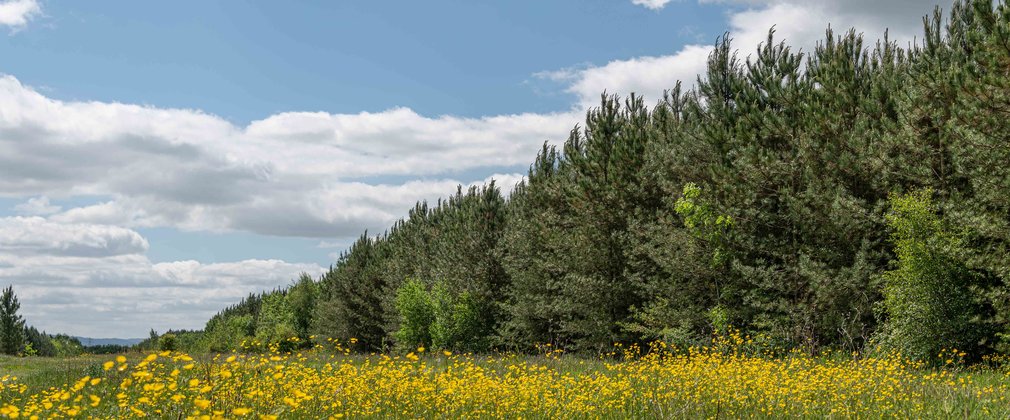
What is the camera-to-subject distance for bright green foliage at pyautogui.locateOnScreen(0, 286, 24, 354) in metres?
65.2

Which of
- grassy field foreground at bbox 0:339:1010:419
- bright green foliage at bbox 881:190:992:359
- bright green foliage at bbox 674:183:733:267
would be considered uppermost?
bright green foliage at bbox 674:183:733:267

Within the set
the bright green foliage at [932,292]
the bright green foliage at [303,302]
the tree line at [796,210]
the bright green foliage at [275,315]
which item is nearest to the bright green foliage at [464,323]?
the tree line at [796,210]

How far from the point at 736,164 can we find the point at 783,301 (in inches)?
177

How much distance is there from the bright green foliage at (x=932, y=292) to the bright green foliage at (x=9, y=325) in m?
70.9

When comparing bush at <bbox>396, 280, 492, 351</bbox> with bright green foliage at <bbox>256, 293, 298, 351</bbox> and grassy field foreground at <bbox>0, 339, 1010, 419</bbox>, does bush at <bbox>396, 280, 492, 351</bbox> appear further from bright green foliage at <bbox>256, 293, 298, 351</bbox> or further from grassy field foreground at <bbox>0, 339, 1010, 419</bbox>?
bright green foliage at <bbox>256, 293, 298, 351</bbox>

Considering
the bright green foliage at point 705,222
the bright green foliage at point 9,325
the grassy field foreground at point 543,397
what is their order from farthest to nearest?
the bright green foliage at point 9,325 < the bright green foliage at point 705,222 < the grassy field foreground at point 543,397

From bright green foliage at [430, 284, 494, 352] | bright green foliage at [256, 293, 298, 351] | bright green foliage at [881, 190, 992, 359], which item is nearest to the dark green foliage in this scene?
bright green foliage at [881, 190, 992, 359]

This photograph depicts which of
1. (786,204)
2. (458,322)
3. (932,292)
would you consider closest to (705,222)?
(786,204)

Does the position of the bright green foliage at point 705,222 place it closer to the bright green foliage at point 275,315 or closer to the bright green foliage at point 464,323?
the bright green foliage at point 464,323

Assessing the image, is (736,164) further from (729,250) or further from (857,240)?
(857,240)

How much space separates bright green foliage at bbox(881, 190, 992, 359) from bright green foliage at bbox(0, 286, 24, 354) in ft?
233

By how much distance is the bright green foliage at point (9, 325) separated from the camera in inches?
2568

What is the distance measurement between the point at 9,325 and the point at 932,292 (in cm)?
7426

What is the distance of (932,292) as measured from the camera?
18.1m
